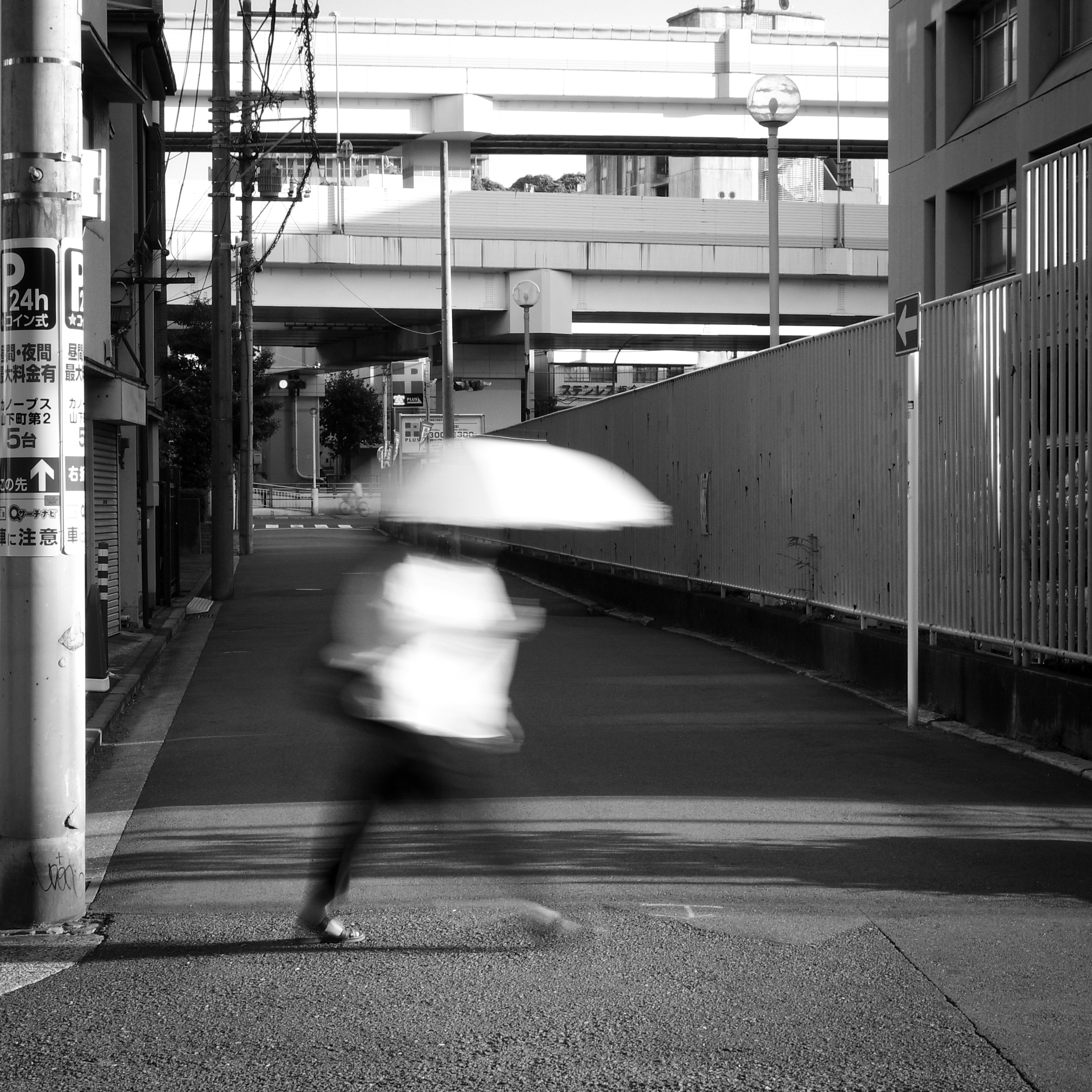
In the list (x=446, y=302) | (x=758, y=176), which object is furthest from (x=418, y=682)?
(x=758, y=176)

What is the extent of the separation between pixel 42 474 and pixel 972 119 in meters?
22.9

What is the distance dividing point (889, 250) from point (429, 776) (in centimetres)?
2549

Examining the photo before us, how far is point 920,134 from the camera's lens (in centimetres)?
2683

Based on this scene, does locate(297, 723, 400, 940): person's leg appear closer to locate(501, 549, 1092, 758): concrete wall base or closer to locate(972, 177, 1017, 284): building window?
locate(501, 549, 1092, 758): concrete wall base

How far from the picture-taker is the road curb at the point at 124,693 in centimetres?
951

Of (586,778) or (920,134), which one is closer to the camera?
(586,778)

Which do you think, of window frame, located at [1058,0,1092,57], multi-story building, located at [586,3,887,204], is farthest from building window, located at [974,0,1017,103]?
multi-story building, located at [586,3,887,204]

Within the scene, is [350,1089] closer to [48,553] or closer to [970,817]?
[48,553]

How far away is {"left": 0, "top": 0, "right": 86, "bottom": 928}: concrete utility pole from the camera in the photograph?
5.41 meters

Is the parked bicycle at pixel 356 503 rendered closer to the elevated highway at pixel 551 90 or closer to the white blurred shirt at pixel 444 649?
the white blurred shirt at pixel 444 649

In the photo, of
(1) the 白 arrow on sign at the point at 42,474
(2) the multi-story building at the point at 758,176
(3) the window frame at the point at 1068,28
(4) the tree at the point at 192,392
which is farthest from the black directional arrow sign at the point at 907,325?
(2) the multi-story building at the point at 758,176

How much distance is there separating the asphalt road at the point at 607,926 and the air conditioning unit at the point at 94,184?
230cm

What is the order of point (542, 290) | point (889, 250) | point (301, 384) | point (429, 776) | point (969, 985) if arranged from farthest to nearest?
point (301, 384) < point (542, 290) < point (889, 250) < point (429, 776) < point (969, 985)

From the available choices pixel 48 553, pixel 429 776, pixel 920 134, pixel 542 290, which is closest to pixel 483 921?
pixel 429 776
